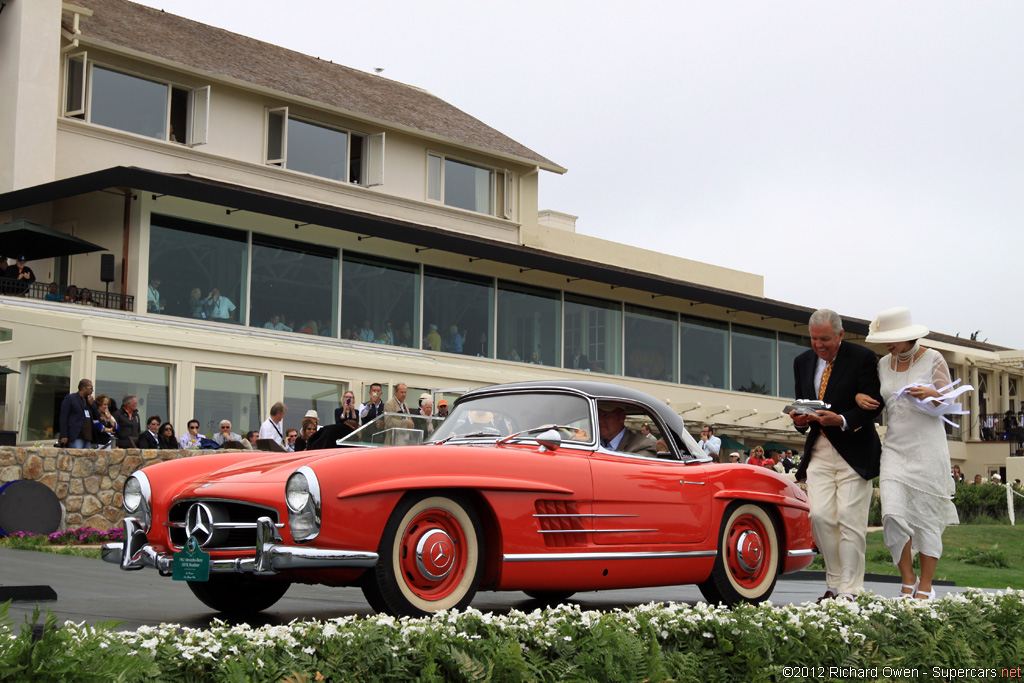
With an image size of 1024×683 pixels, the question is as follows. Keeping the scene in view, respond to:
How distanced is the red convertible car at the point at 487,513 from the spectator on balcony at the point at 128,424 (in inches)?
325

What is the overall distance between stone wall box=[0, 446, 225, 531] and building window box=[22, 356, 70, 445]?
12.3 feet

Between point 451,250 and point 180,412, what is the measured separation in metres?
7.85

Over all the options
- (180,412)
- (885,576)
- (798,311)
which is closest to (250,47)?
(180,412)

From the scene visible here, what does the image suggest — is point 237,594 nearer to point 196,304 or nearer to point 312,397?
point 312,397

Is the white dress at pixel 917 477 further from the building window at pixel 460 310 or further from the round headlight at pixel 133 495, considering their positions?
the building window at pixel 460 310

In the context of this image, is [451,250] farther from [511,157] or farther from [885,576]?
[885,576]

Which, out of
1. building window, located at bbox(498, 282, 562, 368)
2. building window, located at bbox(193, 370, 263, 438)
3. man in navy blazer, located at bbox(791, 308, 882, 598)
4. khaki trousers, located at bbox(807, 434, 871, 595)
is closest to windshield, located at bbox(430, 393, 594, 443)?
man in navy blazer, located at bbox(791, 308, 882, 598)

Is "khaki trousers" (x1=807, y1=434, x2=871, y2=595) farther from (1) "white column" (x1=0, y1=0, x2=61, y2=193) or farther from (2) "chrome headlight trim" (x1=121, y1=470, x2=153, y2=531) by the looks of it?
(1) "white column" (x1=0, y1=0, x2=61, y2=193)

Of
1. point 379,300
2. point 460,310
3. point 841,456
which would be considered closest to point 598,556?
point 841,456

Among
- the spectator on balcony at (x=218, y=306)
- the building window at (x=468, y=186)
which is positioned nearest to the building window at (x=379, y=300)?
the spectator on balcony at (x=218, y=306)

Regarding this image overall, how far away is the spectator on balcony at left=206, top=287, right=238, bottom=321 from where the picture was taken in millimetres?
20953

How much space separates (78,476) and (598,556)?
29.1ft

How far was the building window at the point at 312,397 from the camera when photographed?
20578mm

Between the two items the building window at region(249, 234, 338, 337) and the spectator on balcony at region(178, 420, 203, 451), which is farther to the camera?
the building window at region(249, 234, 338, 337)
